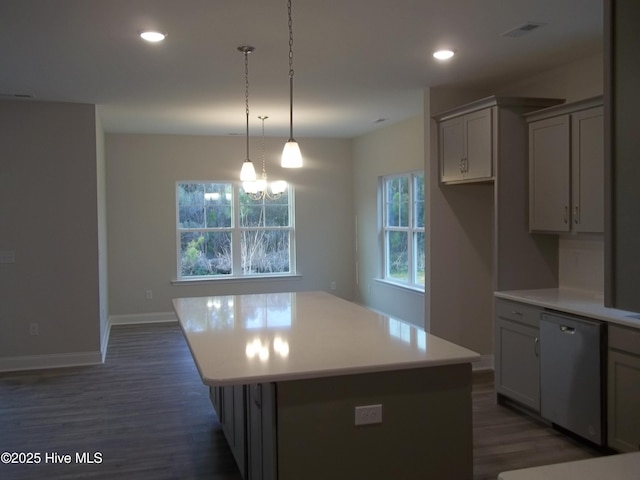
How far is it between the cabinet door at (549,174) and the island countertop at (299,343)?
5.39 feet

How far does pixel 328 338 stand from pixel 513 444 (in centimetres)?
164

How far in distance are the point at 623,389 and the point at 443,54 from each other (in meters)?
2.46

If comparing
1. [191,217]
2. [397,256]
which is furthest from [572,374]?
[191,217]

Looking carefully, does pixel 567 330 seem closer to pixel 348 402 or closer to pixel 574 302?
pixel 574 302

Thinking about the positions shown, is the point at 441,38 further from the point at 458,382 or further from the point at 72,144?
the point at 72,144

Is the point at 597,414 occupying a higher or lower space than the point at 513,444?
higher

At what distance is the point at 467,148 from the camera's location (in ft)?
15.5

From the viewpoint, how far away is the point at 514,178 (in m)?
4.44

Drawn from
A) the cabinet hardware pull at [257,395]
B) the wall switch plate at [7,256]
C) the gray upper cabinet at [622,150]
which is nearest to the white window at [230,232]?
the wall switch plate at [7,256]

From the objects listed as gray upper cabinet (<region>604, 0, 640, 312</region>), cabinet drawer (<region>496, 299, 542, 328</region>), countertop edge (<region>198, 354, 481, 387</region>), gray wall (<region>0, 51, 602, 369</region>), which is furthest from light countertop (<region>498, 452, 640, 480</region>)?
gray wall (<region>0, 51, 602, 369</region>)

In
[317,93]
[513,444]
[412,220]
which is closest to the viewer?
[513,444]

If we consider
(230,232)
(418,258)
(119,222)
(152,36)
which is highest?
(152,36)

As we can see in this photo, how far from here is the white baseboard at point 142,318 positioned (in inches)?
307

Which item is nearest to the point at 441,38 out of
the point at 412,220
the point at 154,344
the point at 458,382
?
the point at 458,382
